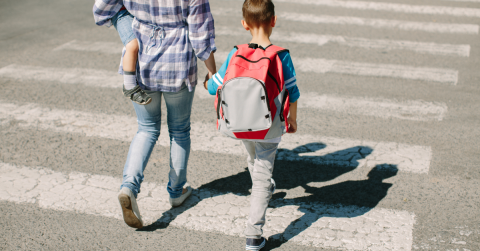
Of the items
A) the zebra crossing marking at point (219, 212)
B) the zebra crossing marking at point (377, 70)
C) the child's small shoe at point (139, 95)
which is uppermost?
the child's small shoe at point (139, 95)

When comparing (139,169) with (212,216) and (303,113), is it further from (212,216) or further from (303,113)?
(303,113)

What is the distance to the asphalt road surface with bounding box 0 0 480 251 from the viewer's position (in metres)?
3.21

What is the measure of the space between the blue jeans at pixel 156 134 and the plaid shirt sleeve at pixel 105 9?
0.55 metres

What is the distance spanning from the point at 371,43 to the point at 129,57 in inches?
205

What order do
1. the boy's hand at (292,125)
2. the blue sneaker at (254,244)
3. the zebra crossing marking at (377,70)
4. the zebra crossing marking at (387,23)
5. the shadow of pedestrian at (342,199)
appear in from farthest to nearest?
1. the zebra crossing marking at (387,23)
2. the zebra crossing marking at (377,70)
3. the shadow of pedestrian at (342,199)
4. the blue sneaker at (254,244)
5. the boy's hand at (292,125)

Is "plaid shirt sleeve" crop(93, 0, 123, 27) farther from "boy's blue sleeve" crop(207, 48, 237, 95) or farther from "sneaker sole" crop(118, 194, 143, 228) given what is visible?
"sneaker sole" crop(118, 194, 143, 228)

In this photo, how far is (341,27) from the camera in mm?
8062

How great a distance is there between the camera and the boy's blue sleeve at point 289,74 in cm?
266

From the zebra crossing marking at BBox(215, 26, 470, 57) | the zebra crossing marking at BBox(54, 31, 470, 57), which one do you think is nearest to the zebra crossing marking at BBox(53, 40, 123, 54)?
the zebra crossing marking at BBox(54, 31, 470, 57)

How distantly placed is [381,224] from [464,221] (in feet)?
1.98

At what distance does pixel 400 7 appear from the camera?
9.16 meters

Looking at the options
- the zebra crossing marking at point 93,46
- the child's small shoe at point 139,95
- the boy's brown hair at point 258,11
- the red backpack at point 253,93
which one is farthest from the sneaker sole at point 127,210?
the zebra crossing marking at point 93,46

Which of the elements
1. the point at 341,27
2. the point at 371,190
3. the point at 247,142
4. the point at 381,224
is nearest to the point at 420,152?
the point at 371,190

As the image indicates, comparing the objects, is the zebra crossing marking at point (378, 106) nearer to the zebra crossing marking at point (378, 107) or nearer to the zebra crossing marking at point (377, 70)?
the zebra crossing marking at point (378, 107)
